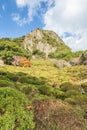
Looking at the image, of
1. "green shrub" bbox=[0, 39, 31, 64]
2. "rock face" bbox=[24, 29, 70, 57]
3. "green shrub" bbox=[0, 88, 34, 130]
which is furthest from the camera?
"rock face" bbox=[24, 29, 70, 57]

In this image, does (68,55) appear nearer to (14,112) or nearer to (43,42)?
(43,42)

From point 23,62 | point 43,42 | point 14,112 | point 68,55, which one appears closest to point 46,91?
point 14,112

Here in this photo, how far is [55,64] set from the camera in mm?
79875

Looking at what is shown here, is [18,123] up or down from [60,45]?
down

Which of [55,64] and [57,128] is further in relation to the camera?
[55,64]

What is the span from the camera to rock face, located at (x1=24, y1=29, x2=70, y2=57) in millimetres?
129375

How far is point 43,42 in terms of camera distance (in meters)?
134

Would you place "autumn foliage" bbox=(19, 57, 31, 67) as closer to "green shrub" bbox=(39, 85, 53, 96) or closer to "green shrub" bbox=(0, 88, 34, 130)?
"green shrub" bbox=(39, 85, 53, 96)

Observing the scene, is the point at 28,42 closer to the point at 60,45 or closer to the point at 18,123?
the point at 60,45

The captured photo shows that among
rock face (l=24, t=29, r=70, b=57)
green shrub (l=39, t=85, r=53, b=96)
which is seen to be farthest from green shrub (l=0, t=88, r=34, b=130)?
rock face (l=24, t=29, r=70, b=57)

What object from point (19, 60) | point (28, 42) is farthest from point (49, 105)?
point (28, 42)

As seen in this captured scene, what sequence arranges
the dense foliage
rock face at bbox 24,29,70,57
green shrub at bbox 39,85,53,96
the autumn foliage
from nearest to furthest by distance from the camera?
1. green shrub at bbox 39,85,53,96
2. the autumn foliage
3. the dense foliage
4. rock face at bbox 24,29,70,57

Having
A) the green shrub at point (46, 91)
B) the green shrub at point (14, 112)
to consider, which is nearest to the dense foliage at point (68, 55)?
the green shrub at point (46, 91)

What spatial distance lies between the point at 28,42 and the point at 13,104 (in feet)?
391
